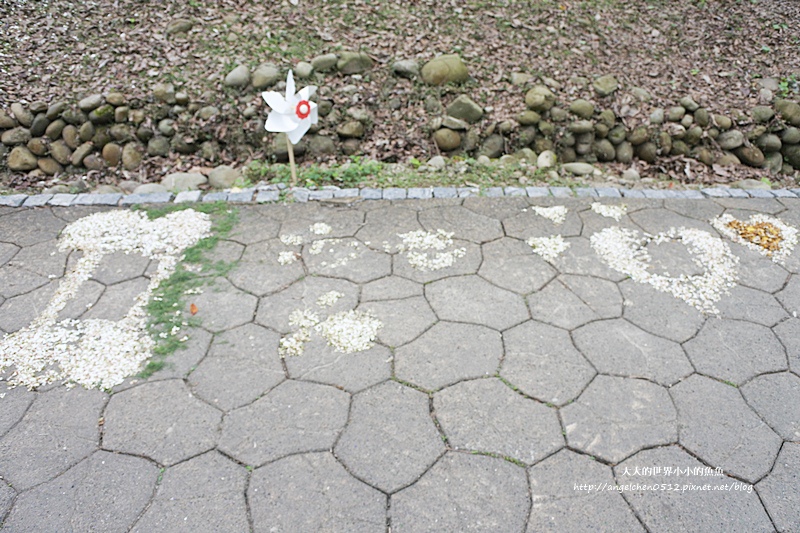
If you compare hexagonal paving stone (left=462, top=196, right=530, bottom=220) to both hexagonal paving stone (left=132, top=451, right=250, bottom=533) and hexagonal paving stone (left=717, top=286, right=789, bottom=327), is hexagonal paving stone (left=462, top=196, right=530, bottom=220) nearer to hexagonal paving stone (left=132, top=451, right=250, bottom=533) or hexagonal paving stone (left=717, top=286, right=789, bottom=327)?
hexagonal paving stone (left=717, top=286, right=789, bottom=327)

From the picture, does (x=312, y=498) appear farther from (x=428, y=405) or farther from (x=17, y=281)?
(x=17, y=281)

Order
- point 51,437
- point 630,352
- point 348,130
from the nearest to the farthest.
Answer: point 51,437, point 630,352, point 348,130

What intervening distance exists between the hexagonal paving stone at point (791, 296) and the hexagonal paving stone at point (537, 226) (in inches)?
49.1

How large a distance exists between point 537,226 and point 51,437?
3104 millimetres

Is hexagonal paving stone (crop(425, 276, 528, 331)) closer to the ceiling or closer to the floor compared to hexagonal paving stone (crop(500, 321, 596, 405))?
closer to the ceiling

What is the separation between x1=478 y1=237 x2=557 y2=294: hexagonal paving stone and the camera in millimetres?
3188

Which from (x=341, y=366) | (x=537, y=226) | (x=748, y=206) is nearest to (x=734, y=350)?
(x=537, y=226)

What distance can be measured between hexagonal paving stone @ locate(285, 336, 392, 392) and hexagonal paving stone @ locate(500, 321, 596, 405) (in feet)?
2.02

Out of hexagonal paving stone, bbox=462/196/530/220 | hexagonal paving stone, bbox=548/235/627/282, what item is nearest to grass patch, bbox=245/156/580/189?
hexagonal paving stone, bbox=462/196/530/220

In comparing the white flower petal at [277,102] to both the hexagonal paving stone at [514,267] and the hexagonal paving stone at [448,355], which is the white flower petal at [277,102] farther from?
the hexagonal paving stone at [448,355]

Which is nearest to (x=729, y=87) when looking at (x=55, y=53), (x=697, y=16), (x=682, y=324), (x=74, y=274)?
(x=697, y=16)

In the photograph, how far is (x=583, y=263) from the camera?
11.1ft

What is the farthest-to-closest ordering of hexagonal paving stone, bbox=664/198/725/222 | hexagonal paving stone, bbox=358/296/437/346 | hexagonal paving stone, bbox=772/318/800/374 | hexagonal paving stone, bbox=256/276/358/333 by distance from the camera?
hexagonal paving stone, bbox=664/198/725/222 → hexagonal paving stone, bbox=256/276/358/333 → hexagonal paving stone, bbox=358/296/437/346 → hexagonal paving stone, bbox=772/318/800/374

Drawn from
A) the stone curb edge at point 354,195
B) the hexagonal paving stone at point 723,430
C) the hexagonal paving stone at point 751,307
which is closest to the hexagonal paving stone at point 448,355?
the hexagonal paving stone at point 723,430
